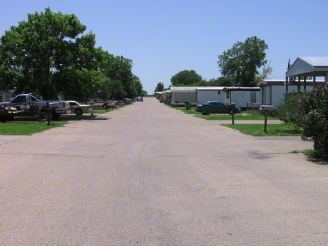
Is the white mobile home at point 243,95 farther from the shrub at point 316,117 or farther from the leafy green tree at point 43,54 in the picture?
the shrub at point 316,117

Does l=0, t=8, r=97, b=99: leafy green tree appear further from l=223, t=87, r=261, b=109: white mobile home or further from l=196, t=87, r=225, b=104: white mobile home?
l=196, t=87, r=225, b=104: white mobile home

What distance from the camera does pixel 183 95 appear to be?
277 ft

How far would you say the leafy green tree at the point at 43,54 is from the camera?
4112 cm

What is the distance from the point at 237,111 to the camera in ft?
174

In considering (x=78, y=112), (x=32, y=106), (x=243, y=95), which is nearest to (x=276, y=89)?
(x=243, y=95)

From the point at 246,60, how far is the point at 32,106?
8019 cm

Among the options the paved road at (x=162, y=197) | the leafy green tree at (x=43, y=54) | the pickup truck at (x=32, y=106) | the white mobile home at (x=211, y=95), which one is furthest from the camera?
the white mobile home at (x=211, y=95)

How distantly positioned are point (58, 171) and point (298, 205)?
6247mm

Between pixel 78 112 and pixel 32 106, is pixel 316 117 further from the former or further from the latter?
pixel 78 112

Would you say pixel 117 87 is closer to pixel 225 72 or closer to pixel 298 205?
pixel 225 72

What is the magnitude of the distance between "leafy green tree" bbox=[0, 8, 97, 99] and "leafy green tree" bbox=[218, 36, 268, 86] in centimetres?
7008

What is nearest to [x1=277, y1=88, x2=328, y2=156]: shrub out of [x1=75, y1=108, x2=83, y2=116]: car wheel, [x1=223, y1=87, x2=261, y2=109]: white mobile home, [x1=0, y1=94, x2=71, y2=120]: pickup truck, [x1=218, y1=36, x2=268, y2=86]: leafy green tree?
[x1=0, y1=94, x2=71, y2=120]: pickup truck

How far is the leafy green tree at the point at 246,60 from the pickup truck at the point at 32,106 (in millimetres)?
73836

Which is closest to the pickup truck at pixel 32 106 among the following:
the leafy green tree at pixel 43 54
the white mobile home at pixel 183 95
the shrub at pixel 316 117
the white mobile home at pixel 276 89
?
the leafy green tree at pixel 43 54
